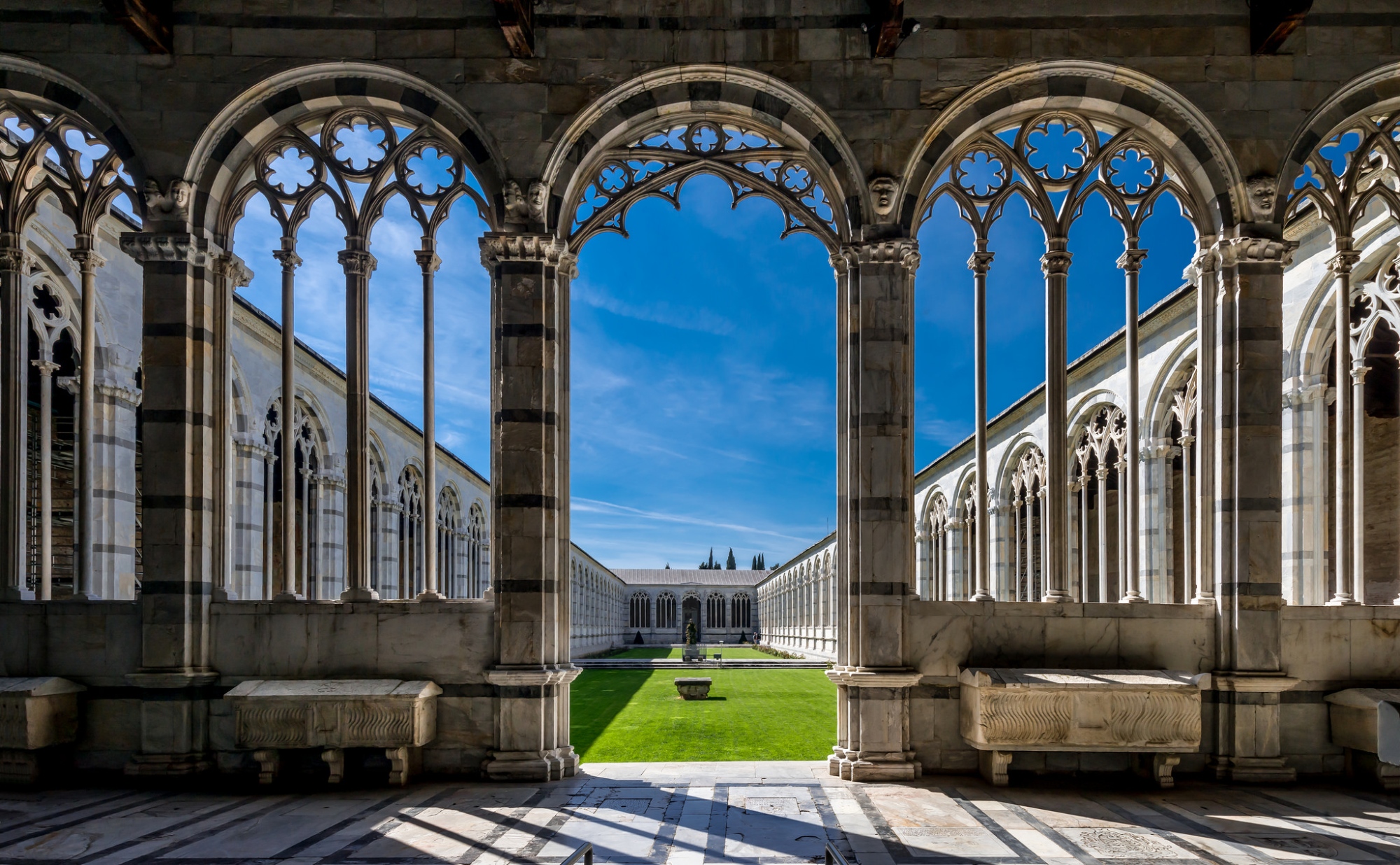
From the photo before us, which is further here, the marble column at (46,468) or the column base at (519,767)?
the marble column at (46,468)

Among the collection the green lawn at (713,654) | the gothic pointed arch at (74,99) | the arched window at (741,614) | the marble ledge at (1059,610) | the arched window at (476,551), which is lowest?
the arched window at (741,614)

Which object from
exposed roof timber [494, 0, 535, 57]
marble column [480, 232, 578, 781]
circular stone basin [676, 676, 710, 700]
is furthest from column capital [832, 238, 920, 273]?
circular stone basin [676, 676, 710, 700]

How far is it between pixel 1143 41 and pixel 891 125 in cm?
293

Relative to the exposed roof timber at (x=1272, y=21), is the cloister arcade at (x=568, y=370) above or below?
below

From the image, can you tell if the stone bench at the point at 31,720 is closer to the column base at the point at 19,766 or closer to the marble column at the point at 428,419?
the column base at the point at 19,766

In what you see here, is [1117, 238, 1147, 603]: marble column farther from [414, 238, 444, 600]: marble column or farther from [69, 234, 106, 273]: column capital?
[69, 234, 106, 273]: column capital

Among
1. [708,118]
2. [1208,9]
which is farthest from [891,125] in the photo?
[1208,9]

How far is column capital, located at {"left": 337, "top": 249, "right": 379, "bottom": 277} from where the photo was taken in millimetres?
10242

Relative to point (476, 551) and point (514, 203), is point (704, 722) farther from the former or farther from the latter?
point (476, 551)

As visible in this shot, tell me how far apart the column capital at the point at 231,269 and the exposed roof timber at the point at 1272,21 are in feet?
38.0

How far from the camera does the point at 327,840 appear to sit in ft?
23.7

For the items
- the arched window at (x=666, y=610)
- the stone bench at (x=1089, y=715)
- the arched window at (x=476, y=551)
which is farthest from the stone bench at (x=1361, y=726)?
the arched window at (x=666, y=610)

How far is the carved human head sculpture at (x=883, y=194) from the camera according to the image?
9.67 m

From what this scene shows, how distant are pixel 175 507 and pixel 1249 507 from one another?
37.6ft
